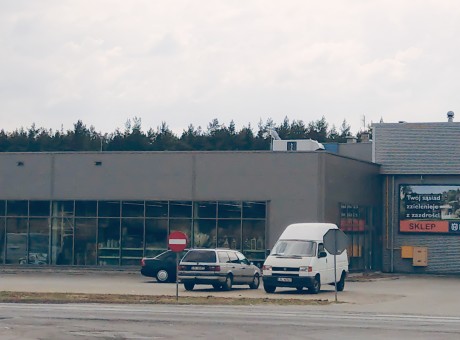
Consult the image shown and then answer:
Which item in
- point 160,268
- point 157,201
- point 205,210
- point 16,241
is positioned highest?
point 157,201

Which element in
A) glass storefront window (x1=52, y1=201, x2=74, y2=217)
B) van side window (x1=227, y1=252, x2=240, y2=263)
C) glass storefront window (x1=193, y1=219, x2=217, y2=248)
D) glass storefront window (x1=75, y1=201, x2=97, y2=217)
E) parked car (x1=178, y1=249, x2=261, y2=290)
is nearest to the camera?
parked car (x1=178, y1=249, x2=261, y2=290)

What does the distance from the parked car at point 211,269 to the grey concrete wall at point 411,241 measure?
2234 cm

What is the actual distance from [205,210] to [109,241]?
520cm

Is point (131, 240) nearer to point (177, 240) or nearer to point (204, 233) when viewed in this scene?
point (204, 233)

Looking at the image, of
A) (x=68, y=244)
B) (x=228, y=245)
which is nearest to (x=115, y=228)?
(x=68, y=244)

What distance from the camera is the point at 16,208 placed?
180ft

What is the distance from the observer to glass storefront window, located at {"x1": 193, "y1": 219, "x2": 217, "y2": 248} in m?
52.1

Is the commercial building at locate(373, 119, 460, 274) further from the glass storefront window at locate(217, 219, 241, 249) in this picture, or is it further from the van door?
the van door

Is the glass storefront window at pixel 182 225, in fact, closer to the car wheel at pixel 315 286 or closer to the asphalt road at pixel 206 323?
the car wheel at pixel 315 286

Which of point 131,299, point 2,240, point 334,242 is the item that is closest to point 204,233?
point 2,240

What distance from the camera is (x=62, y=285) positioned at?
40625 mm

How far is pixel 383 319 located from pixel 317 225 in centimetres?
1379

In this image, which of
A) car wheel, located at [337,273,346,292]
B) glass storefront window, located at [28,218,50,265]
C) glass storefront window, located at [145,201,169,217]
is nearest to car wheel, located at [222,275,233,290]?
car wheel, located at [337,273,346,292]

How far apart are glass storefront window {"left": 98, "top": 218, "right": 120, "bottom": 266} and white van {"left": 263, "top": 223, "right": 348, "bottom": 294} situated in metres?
16.6
